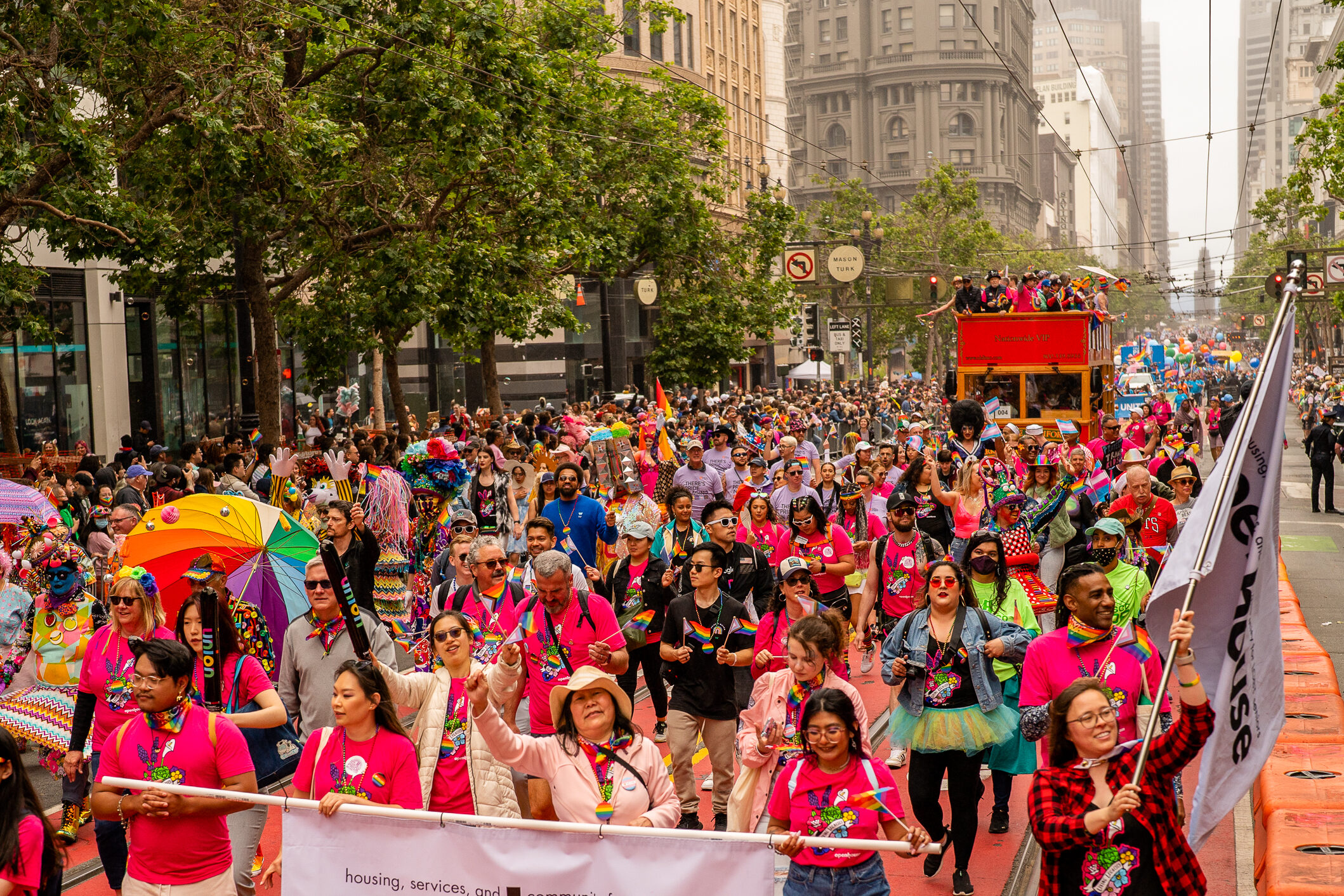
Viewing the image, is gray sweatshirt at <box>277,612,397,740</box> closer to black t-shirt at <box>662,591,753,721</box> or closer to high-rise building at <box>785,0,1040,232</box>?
black t-shirt at <box>662,591,753,721</box>

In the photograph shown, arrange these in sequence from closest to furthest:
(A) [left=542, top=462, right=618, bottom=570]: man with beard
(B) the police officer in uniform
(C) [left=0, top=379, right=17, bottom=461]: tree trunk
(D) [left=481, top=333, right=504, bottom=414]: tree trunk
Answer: (A) [left=542, top=462, right=618, bottom=570]: man with beard
(C) [left=0, top=379, right=17, bottom=461]: tree trunk
(B) the police officer in uniform
(D) [left=481, top=333, right=504, bottom=414]: tree trunk

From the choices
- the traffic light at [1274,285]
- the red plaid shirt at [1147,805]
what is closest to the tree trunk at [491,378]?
the traffic light at [1274,285]

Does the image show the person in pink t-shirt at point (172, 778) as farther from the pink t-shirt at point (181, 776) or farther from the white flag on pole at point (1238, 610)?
the white flag on pole at point (1238, 610)

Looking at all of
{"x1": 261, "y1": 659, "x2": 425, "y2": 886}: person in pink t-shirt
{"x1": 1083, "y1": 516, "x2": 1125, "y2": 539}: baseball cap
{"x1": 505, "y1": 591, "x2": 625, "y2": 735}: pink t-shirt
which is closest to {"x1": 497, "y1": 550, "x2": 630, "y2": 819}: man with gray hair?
{"x1": 505, "y1": 591, "x2": 625, "y2": 735}: pink t-shirt

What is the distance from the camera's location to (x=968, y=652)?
684cm

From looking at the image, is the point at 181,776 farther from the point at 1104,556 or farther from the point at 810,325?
the point at 810,325

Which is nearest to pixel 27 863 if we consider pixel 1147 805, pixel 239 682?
pixel 239 682

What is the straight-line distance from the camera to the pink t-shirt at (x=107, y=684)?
633cm

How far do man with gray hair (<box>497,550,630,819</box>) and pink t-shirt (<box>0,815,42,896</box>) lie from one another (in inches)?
117

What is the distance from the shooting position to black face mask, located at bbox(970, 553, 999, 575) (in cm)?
782

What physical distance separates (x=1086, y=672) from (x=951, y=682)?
0.85 m

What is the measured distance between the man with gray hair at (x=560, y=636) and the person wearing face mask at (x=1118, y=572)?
8.41ft

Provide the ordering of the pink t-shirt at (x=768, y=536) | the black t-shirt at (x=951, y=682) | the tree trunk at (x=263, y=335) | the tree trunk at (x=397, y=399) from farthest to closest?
the tree trunk at (x=397, y=399)
the tree trunk at (x=263, y=335)
the pink t-shirt at (x=768, y=536)
the black t-shirt at (x=951, y=682)

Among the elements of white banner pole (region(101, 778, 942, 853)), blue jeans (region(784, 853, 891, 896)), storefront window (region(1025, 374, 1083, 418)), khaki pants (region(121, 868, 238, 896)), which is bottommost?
khaki pants (region(121, 868, 238, 896))
